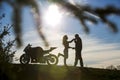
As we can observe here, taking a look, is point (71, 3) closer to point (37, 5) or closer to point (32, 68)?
point (37, 5)

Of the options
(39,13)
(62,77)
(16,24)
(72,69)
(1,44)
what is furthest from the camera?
(72,69)

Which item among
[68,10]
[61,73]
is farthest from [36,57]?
[68,10]

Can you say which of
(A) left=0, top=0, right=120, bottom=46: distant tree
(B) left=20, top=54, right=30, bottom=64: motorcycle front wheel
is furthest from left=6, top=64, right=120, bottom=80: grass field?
(A) left=0, top=0, right=120, bottom=46: distant tree

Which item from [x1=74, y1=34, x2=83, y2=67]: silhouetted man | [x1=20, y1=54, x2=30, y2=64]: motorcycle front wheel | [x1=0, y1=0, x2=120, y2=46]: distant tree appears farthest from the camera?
[x1=20, y1=54, x2=30, y2=64]: motorcycle front wheel

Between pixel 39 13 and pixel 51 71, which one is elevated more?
pixel 51 71

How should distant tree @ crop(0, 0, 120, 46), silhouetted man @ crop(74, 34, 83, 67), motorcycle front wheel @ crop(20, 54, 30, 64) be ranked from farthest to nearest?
motorcycle front wheel @ crop(20, 54, 30, 64) → silhouetted man @ crop(74, 34, 83, 67) → distant tree @ crop(0, 0, 120, 46)

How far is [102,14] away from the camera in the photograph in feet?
8.01

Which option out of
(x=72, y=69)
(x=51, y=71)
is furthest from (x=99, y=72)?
(x=51, y=71)

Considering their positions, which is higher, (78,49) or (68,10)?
(78,49)

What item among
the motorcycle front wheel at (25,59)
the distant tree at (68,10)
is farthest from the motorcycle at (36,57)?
the distant tree at (68,10)

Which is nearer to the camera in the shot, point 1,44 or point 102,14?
point 102,14

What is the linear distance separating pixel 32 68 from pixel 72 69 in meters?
2.02

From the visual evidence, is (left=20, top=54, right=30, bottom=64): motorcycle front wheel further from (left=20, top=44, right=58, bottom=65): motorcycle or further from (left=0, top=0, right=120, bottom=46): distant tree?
(left=0, top=0, right=120, bottom=46): distant tree

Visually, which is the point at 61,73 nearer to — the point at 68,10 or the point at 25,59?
the point at 25,59
